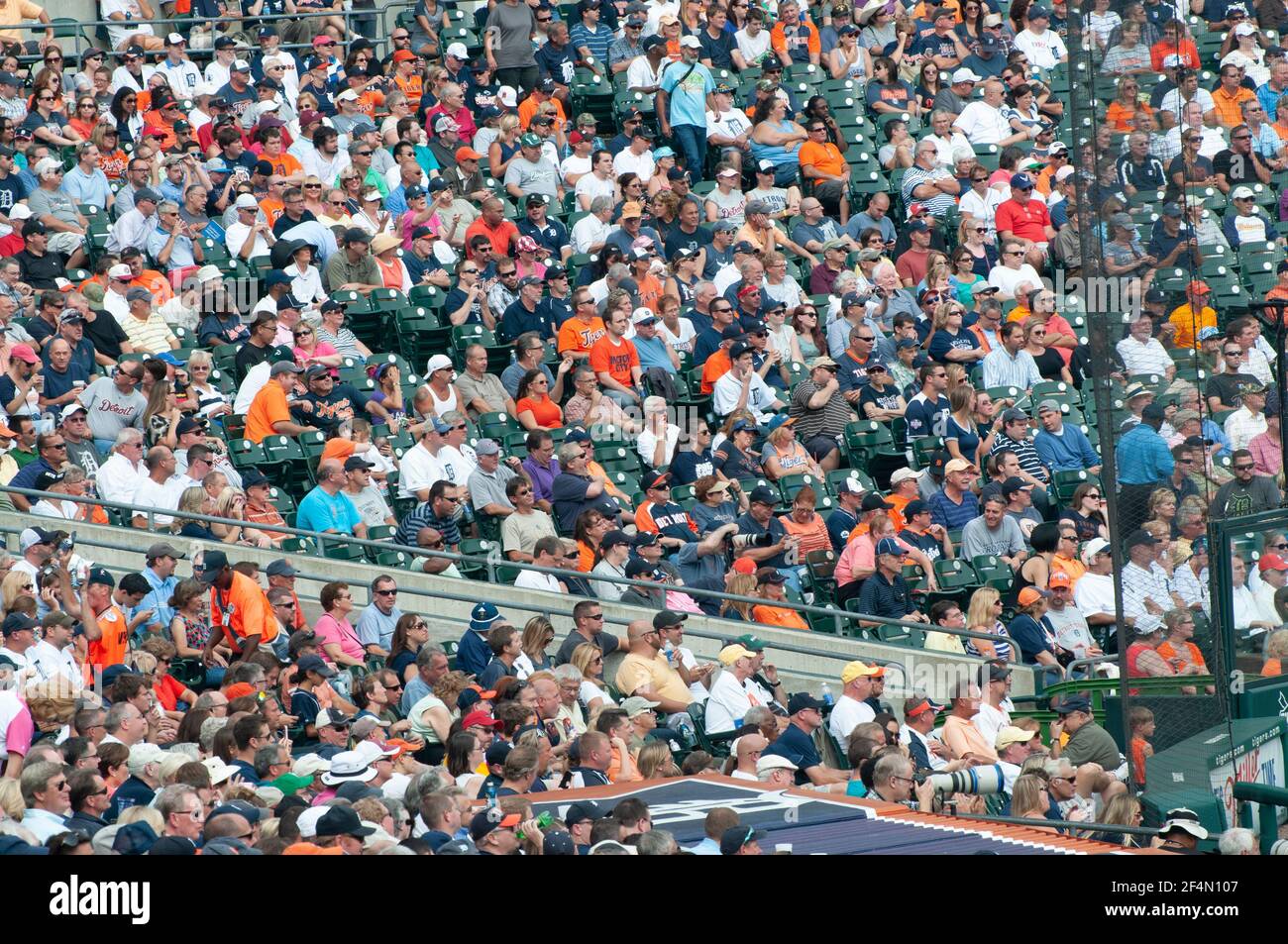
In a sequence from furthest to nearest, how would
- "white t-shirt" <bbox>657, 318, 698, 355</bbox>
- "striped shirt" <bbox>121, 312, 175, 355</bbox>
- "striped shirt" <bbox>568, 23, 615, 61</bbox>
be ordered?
"striped shirt" <bbox>568, 23, 615, 61</bbox>, "white t-shirt" <bbox>657, 318, 698, 355</bbox>, "striped shirt" <bbox>121, 312, 175, 355</bbox>

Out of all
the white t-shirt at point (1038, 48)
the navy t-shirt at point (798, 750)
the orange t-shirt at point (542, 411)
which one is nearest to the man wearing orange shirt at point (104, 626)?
the navy t-shirt at point (798, 750)

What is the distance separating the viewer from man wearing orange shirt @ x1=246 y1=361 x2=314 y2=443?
1507cm

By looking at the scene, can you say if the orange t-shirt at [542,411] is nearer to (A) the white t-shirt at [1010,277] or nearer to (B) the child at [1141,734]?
(A) the white t-shirt at [1010,277]

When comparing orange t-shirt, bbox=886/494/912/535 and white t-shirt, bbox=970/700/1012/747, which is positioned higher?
orange t-shirt, bbox=886/494/912/535

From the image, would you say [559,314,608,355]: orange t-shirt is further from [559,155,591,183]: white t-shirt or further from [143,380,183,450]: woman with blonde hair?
[143,380,183,450]: woman with blonde hair

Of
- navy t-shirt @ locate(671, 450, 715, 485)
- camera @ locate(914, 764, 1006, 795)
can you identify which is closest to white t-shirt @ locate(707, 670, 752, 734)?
camera @ locate(914, 764, 1006, 795)

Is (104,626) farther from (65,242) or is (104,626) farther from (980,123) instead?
(980,123)

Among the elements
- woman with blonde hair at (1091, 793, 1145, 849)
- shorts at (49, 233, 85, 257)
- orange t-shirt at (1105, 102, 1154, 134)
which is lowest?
woman with blonde hair at (1091, 793, 1145, 849)

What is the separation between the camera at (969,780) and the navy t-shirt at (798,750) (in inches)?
24.3

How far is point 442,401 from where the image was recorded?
1586 centimetres

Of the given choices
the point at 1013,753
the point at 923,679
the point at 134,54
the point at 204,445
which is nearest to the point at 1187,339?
the point at 1013,753

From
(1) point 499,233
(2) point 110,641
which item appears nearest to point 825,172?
(1) point 499,233

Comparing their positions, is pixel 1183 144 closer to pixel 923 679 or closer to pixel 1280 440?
pixel 1280 440

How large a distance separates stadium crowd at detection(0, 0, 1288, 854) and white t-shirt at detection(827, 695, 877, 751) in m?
0.03
